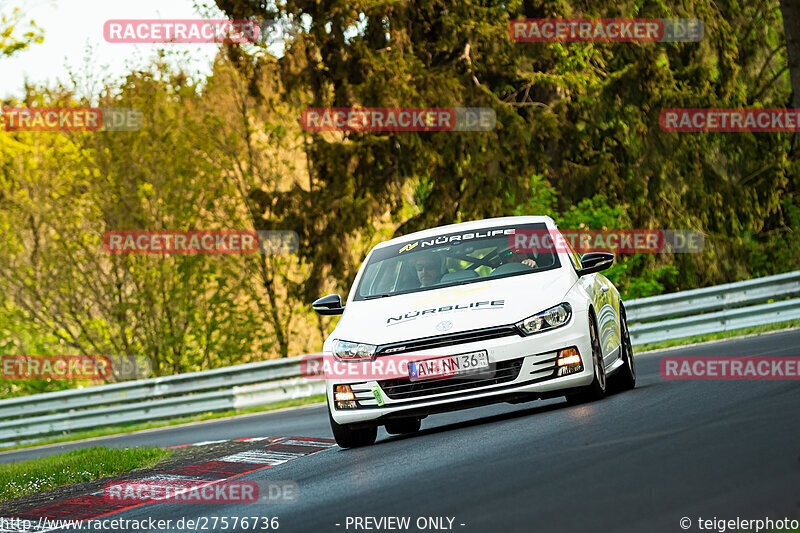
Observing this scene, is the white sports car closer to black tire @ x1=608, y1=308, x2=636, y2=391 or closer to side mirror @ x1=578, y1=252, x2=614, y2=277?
side mirror @ x1=578, y1=252, x2=614, y2=277

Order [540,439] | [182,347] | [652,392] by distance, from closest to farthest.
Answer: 1. [540,439]
2. [652,392]
3. [182,347]

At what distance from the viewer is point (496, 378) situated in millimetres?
8570

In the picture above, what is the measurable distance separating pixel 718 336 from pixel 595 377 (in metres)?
10.1

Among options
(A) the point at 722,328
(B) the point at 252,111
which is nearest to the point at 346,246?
(B) the point at 252,111

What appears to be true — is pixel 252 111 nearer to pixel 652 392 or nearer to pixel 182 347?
pixel 182 347

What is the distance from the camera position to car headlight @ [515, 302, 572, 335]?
28.2ft

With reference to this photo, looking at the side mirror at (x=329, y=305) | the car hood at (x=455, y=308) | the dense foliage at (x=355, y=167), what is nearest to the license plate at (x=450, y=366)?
the car hood at (x=455, y=308)

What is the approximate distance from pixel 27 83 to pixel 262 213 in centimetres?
638

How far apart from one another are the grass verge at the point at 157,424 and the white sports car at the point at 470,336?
33.2 feet

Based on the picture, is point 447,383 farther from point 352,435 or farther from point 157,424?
point 157,424

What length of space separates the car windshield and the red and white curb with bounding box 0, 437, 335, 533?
178 cm

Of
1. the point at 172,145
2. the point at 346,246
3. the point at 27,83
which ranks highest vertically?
the point at 27,83

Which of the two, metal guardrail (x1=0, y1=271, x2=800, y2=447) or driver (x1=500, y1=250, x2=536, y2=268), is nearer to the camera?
driver (x1=500, y1=250, x2=536, y2=268)

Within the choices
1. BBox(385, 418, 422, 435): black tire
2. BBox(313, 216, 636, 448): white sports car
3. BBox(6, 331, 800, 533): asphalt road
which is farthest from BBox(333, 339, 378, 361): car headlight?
BBox(385, 418, 422, 435): black tire
